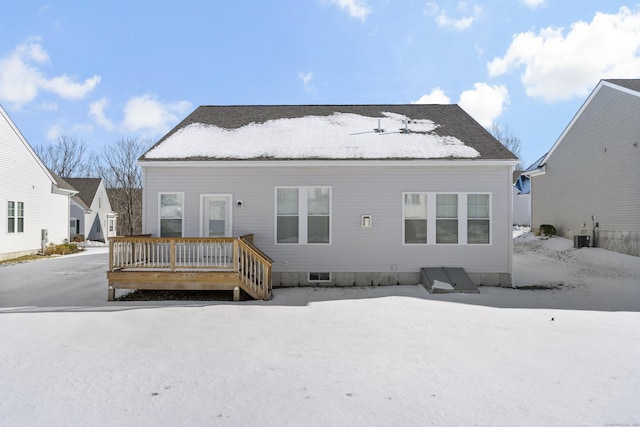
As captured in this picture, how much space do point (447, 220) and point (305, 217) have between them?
4031 millimetres

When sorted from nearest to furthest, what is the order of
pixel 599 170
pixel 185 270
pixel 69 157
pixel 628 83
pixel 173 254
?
1. pixel 173 254
2. pixel 185 270
3. pixel 628 83
4. pixel 599 170
5. pixel 69 157

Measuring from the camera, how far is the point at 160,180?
34.0 ft

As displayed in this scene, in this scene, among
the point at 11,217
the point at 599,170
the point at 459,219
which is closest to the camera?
the point at 459,219

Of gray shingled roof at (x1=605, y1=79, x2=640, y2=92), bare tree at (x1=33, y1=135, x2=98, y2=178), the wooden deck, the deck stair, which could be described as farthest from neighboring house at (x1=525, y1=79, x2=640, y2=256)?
bare tree at (x1=33, y1=135, x2=98, y2=178)

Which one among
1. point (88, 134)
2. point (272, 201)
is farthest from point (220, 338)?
point (88, 134)

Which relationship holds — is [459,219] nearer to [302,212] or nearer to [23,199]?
[302,212]

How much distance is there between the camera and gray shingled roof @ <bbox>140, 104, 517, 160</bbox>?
11727 millimetres

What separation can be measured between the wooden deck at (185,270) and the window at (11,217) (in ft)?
42.6

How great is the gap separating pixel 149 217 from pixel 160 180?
1095 mm

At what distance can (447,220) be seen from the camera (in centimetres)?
1030

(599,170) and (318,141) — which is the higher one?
(318,141)

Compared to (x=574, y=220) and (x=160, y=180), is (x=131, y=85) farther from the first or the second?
(x=574, y=220)

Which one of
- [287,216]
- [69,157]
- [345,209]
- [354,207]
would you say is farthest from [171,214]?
[69,157]

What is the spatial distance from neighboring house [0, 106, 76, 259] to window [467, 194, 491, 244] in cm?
2000
